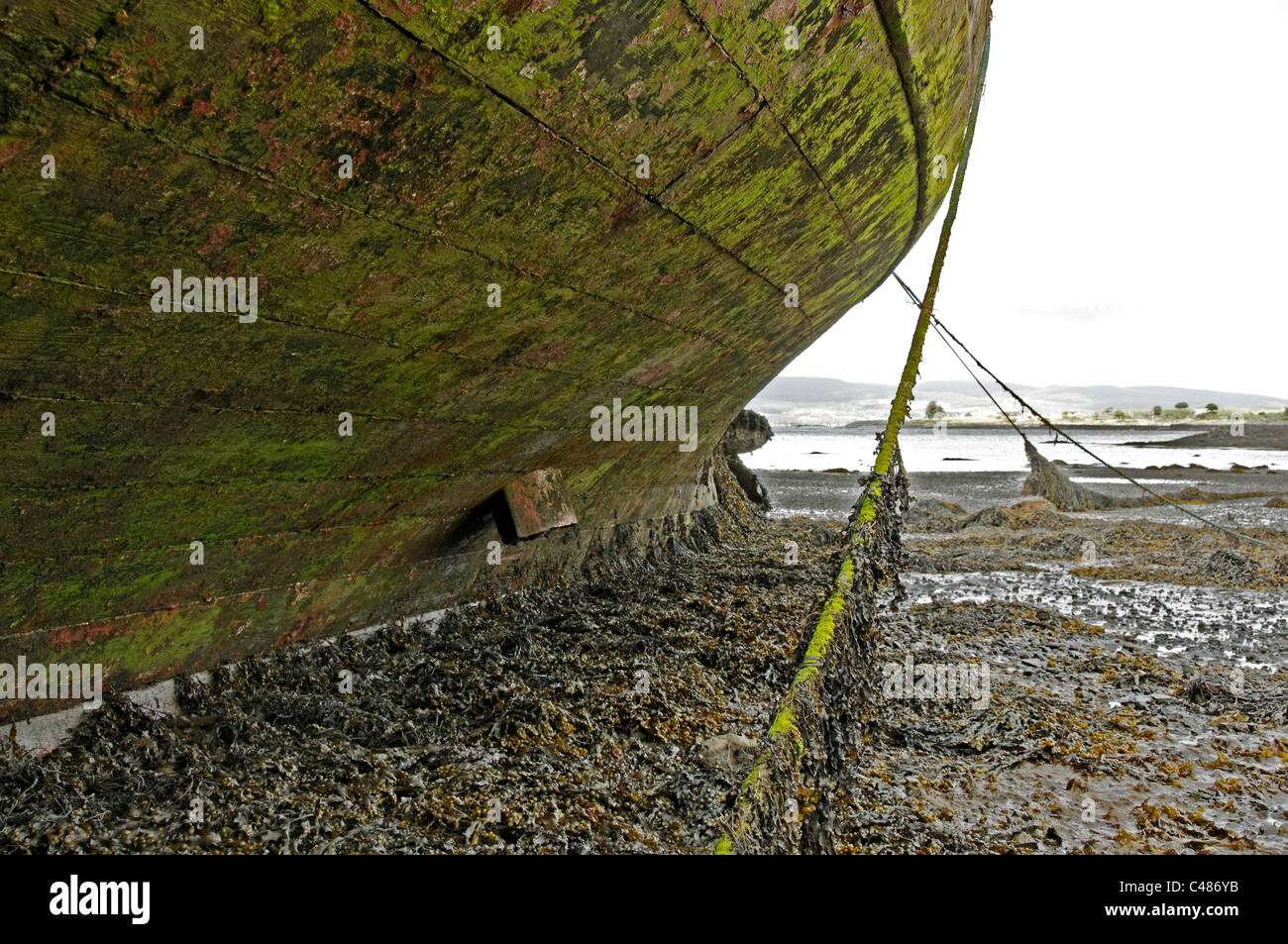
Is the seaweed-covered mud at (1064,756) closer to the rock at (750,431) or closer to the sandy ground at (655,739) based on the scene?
the sandy ground at (655,739)

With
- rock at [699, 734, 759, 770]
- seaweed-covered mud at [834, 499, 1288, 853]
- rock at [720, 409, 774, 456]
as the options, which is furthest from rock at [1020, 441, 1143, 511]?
rock at [699, 734, 759, 770]

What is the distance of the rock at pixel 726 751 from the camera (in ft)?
12.6

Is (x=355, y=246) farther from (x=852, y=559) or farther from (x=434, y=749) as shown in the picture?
(x=852, y=559)

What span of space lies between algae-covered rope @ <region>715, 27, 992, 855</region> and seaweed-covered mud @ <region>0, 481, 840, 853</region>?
375mm

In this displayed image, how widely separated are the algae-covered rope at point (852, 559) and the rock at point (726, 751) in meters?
0.69

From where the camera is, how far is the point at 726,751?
395cm

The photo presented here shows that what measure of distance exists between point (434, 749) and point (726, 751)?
1372 mm

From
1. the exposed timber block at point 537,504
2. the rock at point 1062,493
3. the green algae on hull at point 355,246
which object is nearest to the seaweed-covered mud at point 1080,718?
the exposed timber block at point 537,504

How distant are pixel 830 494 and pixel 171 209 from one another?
19.4 metres

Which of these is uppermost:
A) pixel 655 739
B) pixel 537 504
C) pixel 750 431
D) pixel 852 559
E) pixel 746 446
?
pixel 750 431

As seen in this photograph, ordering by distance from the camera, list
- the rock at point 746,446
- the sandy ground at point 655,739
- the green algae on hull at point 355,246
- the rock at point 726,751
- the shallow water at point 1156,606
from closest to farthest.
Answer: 1. the green algae on hull at point 355,246
2. the sandy ground at point 655,739
3. the rock at point 726,751
4. the shallow water at point 1156,606
5. the rock at point 746,446

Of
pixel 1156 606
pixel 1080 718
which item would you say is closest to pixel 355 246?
pixel 1080 718

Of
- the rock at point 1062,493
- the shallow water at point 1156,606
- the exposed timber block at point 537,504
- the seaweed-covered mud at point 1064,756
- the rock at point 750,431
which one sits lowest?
the seaweed-covered mud at point 1064,756

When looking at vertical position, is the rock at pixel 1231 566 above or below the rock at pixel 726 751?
above
